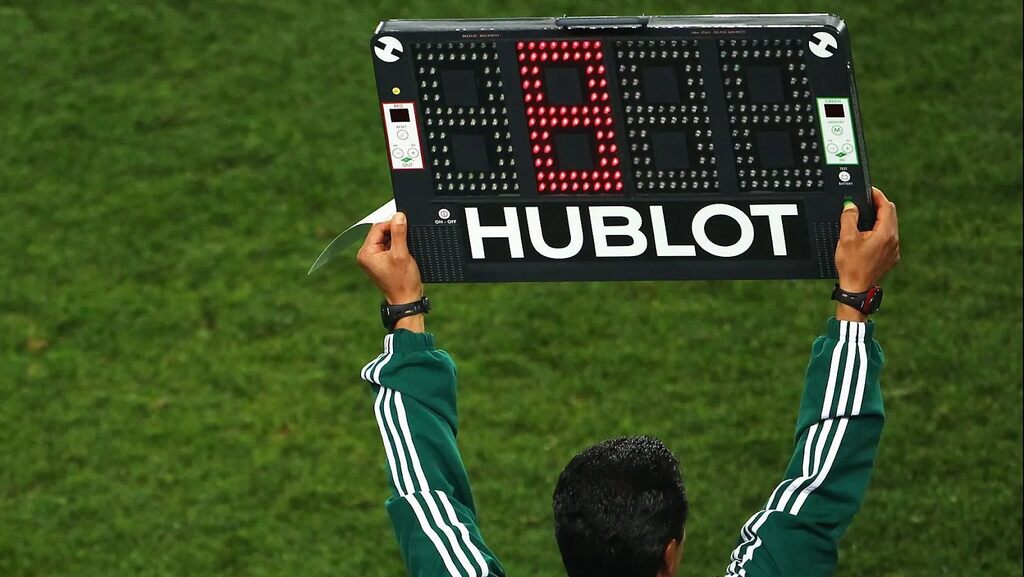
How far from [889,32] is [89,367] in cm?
352

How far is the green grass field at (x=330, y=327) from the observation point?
16.6ft

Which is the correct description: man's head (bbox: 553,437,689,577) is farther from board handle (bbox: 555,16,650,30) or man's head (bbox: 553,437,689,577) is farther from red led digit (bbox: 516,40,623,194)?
board handle (bbox: 555,16,650,30)

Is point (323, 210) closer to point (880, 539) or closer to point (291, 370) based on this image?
point (291, 370)

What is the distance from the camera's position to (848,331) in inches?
91.6

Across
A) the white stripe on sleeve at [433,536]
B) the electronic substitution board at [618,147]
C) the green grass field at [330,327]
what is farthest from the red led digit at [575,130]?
the green grass field at [330,327]

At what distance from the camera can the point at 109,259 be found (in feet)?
19.6

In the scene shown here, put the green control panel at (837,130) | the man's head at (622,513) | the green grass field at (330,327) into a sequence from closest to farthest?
the man's head at (622,513) < the green control panel at (837,130) < the green grass field at (330,327)

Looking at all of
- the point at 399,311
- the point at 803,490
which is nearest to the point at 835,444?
the point at 803,490

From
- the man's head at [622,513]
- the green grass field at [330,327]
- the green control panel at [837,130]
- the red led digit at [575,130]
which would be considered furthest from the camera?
the green grass field at [330,327]

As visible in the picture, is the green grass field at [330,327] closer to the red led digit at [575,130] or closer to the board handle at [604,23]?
the red led digit at [575,130]

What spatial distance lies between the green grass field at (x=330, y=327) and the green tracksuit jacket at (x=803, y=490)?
2581mm

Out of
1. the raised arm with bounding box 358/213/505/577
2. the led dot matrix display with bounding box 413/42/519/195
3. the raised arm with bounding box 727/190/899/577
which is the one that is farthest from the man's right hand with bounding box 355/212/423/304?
the raised arm with bounding box 727/190/899/577

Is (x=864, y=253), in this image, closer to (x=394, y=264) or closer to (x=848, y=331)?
(x=848, y=331)

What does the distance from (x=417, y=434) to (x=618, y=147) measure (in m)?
0.57
